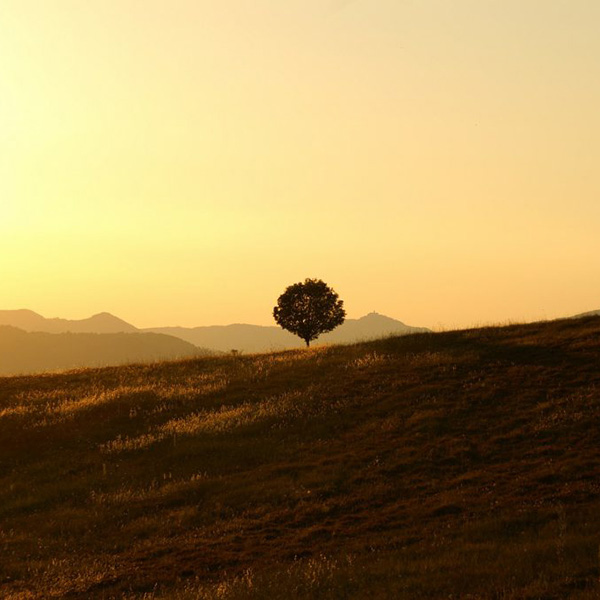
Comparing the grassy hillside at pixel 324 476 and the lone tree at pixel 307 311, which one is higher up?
the lone tree at pixel 307 311

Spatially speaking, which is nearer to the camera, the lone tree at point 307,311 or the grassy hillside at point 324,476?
the grassy hillside at point 324,476

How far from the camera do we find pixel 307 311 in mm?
62938

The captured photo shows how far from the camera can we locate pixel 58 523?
2208cm

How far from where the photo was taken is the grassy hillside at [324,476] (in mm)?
14242

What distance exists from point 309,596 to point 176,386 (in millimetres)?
28268

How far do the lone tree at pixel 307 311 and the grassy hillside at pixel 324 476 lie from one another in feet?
66.0

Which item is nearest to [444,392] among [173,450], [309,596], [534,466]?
[534,466]

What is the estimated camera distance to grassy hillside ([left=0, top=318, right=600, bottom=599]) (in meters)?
14.2

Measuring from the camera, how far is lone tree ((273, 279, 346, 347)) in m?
63.0

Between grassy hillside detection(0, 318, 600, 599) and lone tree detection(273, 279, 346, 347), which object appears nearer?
grassy hillside detection(0, 318, 600, 599)

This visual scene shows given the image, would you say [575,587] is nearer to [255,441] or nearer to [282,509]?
[282,509]

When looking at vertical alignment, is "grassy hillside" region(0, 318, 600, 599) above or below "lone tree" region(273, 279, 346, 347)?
below

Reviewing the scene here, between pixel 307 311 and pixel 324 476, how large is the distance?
131ft

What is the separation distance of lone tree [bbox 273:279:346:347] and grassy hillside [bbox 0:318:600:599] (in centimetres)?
2011
